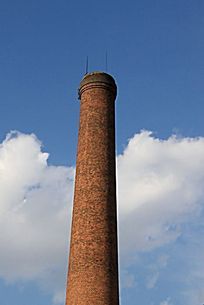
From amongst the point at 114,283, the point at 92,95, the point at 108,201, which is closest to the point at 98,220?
the point at 108,201

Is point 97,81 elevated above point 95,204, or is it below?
above

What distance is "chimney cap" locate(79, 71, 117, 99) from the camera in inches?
790

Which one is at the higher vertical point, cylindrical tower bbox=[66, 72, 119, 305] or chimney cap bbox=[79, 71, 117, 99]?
chimney cap bbox=[79, 71, 117, 99]

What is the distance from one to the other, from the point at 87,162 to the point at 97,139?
0.97 meters

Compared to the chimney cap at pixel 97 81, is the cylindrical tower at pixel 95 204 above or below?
below

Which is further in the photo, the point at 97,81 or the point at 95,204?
the point at 97,81

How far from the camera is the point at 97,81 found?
790 inches

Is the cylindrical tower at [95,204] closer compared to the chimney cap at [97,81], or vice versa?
the cylindrical tower at [95,204]

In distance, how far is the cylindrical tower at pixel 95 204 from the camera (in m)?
17.2

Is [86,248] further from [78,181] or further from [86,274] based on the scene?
[78,181]

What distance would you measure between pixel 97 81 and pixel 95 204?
489 cm

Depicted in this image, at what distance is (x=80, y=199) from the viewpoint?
18391 mm

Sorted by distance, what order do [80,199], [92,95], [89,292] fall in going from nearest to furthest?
[89,292], [80,199], [92,95]

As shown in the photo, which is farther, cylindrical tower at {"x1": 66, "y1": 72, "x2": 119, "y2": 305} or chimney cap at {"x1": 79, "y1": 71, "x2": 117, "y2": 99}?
chimney cap at {"x1": 79, "y1": 71, "x2": 117, "y2": 99}
